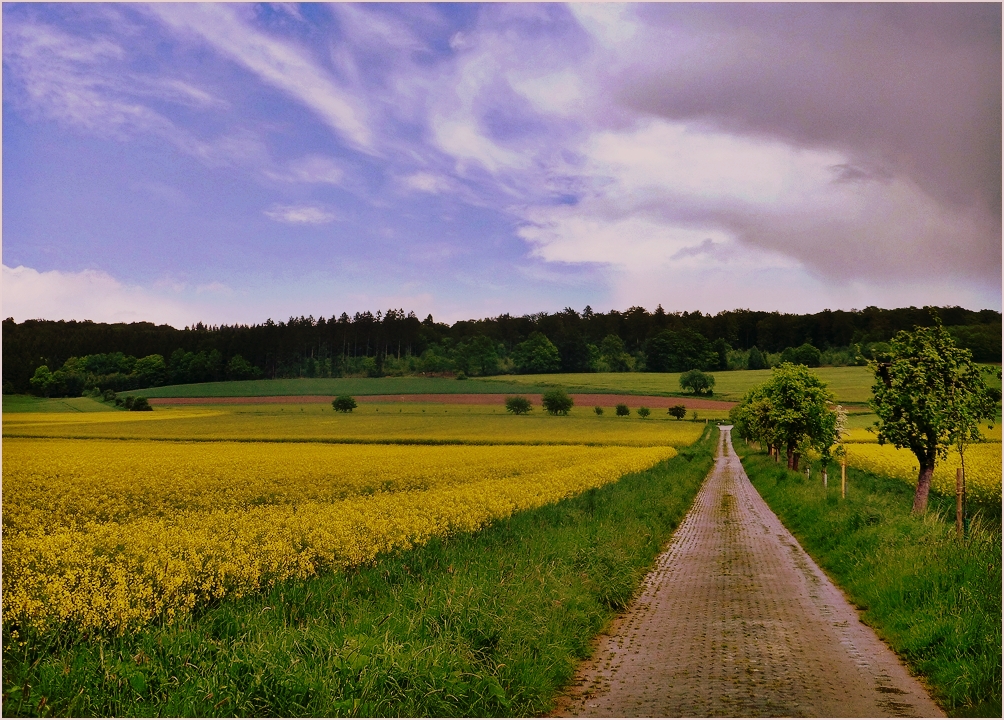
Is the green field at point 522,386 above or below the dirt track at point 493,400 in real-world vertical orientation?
above

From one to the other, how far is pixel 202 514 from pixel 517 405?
5526 centimetres

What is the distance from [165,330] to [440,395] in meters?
41.4

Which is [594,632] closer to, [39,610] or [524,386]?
[39,610]

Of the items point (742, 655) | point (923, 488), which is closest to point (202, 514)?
point (742, 655)

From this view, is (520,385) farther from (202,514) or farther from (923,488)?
(202,514)

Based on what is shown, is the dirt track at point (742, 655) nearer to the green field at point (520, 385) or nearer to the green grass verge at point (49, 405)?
the green grass verge at point (49, 405)

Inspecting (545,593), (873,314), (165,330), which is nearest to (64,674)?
(545,593)

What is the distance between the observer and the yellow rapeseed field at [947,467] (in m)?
23.8

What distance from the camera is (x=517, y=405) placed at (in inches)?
2712

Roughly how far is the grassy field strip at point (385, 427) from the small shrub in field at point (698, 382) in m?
3.74

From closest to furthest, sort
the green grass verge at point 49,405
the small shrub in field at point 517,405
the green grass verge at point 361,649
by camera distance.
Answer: the green grass verge at point 361,649 < the green grass verge at point 49,405 < the small shrub in field at point 517,405

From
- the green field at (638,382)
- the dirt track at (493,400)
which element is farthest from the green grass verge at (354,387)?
the green field at (638,382)

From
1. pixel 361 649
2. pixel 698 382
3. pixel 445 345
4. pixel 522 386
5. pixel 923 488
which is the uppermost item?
pixel 445 345

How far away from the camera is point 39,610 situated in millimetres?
6277
